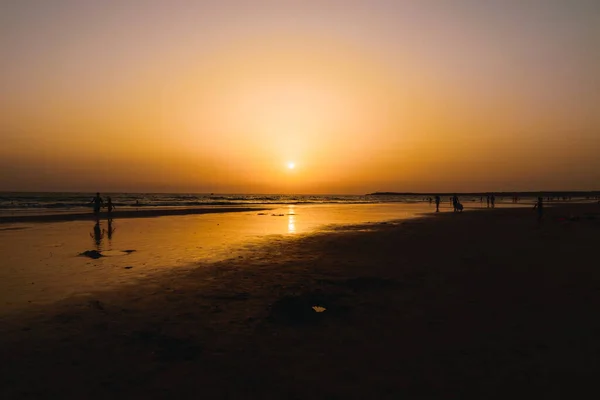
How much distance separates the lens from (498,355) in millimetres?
6750

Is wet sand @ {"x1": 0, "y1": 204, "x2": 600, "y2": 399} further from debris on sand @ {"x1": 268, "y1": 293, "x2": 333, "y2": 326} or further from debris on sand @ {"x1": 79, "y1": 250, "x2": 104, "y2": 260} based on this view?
debris on sand @ {"x1": 79, "y1": 250, "x2": 104, "y2": 260}

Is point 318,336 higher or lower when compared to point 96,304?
lower

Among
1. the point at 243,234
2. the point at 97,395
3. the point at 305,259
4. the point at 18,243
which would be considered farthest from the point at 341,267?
the point at 18,243

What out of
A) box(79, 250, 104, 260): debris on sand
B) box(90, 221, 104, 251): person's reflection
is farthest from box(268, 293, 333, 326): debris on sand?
box(90, 221, 104, 251): person's reflection

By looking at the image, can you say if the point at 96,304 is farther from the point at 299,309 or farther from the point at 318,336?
the point at 318,336

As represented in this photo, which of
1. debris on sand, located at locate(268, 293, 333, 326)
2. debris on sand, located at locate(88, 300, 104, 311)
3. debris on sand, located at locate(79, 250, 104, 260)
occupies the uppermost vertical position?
debris on sand, located at locate(79, 250, 104, 260)

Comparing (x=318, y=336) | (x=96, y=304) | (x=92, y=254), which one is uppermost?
(x=92, y=254)

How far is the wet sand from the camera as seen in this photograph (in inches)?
229

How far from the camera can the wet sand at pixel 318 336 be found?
5.81 m

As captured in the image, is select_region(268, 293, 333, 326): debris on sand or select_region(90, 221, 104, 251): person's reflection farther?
select_region(90, 221, 104, 251): person's reflection

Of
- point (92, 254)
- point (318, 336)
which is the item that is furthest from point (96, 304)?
point (92, 254)

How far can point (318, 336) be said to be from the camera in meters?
7.83

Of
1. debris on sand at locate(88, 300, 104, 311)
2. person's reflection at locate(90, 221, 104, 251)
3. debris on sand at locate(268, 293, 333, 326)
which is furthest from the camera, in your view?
person's reflection at locate(90, 221, 104, 251)

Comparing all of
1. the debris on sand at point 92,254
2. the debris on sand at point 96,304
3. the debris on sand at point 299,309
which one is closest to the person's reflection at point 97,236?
the debris on sand at point 92,254
